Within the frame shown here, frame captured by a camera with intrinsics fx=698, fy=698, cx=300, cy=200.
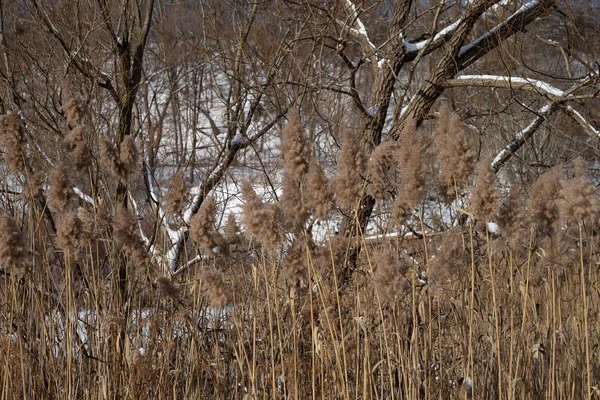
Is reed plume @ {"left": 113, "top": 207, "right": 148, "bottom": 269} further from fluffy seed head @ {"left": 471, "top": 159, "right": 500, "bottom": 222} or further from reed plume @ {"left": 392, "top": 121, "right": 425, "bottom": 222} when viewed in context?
fluffy seed head @ {"left": 471, "top": 159, "right": 500, "bottom": 222}

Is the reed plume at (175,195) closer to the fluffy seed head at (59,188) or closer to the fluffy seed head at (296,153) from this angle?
the fluffy seed head at (59,188)

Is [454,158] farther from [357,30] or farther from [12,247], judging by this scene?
[357,30]

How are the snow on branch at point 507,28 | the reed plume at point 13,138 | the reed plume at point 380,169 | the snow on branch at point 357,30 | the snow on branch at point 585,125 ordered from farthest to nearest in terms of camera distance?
the snow on branch at point 357,30
the snow on branch at point 507,28
the snow on branch at point 585,125
the reed plume at point 13,138
the reed plume at point 380,169

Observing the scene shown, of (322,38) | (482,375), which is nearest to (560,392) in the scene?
(482,375)

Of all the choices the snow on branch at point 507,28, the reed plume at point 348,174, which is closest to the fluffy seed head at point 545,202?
the reed plume at point 348,174

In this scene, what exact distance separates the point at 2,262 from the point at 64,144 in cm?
59

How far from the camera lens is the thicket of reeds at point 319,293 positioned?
2125 millimetres

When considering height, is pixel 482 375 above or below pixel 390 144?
below

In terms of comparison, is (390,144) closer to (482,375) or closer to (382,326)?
(382,326)

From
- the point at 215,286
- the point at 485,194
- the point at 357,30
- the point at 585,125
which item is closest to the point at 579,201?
the point at 485,194

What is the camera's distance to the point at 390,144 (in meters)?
2.32

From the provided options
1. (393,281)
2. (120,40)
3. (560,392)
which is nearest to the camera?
(393,281)

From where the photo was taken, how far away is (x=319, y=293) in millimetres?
2326

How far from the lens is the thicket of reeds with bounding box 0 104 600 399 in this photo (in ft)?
6.97
